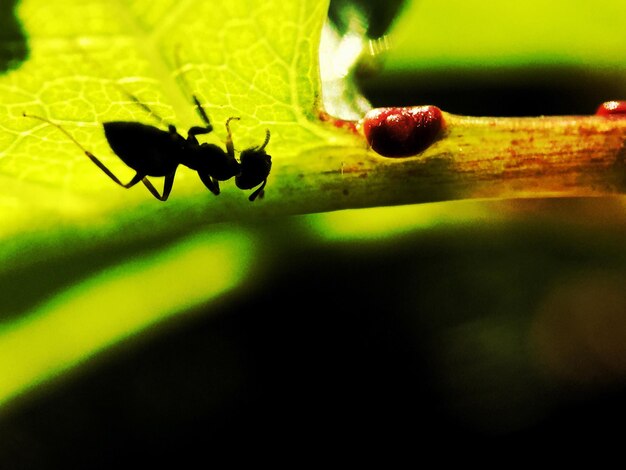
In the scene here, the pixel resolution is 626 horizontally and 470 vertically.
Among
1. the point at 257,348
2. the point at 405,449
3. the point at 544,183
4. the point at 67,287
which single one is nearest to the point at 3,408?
the point at 67,287

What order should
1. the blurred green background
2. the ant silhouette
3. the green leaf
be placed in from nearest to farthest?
the green leaf, the ant silhouette, the blurred green background

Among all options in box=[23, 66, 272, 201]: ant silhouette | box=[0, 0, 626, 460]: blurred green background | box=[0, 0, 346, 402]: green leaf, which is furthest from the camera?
box=[0, 0, 626, 460]: blurred green background

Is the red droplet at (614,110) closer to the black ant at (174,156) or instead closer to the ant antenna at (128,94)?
the black ant at (174,156)

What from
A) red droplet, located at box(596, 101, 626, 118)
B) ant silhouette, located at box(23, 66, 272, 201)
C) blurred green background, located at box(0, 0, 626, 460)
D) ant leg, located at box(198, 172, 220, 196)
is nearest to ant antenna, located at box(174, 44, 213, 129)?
ant silhouette, located at box(23, 66, 272, 201)

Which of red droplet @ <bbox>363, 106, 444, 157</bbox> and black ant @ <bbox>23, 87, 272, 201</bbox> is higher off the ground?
black ant @ <bbox>23, 87, 272, 201</bbox>

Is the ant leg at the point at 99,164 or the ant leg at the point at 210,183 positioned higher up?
the ant leg at the point at 210,183

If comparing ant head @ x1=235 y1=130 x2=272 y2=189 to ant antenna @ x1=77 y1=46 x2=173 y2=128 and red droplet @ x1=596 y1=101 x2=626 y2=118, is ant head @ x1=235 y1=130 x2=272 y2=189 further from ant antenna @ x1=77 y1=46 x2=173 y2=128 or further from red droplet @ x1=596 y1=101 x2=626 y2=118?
red droplet @ x1=596 y1=101 x2=626 y2=118

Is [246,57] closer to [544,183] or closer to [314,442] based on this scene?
[544,183]

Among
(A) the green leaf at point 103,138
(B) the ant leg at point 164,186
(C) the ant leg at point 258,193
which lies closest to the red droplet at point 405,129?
(A) the green leaf at point 103,138
